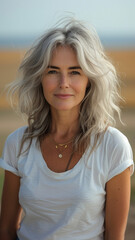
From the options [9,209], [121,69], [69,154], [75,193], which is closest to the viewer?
[75,193]

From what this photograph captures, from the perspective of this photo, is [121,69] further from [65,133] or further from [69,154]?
[69,154]

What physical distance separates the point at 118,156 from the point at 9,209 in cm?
62

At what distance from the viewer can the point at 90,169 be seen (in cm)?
189

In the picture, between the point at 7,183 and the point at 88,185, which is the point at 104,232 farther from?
the point at 7,183

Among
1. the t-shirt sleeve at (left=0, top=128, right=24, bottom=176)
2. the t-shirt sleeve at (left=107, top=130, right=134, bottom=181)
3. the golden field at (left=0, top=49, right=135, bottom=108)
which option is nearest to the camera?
the t-shirt sleeve at (left=107, top=130, right=134, bottom=181)

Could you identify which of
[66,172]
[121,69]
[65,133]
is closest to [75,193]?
[66,172]

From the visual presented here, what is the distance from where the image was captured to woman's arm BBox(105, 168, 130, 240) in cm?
186

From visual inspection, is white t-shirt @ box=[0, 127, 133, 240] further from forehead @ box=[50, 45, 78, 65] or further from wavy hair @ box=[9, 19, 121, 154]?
forehead @ box=[50, 45, 78, 65]

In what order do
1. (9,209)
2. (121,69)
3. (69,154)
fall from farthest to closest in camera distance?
1. (121,69)
2. (9,209)
3. (69,154)

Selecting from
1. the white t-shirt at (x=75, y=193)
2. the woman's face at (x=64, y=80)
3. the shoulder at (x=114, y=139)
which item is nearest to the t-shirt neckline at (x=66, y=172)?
the white t-shirt at (x=75, y=193)

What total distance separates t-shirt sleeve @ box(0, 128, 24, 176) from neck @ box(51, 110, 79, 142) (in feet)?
0.61

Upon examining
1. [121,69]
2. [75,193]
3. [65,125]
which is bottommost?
[75,193]

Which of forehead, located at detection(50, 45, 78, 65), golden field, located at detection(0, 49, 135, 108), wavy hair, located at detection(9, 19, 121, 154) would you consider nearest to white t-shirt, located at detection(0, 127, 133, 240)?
wavy hair, located at detection(9, 19, 121, 154)

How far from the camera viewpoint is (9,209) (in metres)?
2.12
